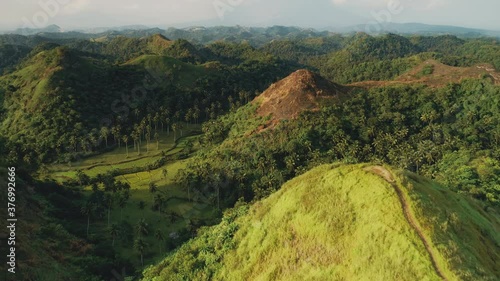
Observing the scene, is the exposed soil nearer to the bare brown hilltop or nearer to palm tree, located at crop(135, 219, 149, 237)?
the bare brown hilltop

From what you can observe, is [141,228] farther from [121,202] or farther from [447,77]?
[447,77]

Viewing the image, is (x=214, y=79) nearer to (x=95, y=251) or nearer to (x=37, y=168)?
(x=37, y=168)

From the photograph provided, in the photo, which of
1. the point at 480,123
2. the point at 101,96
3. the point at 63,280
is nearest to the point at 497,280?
the point at 63,280

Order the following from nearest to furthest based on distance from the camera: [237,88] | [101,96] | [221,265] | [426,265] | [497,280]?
[426,265]
[497,280]
[221,265]
[101,96]
[237,88]

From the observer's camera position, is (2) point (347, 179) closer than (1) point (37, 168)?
Yes

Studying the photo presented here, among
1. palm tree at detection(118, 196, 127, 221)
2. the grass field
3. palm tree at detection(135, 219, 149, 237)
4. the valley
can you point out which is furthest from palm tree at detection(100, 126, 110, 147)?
palm tree at detection(135, 219, 149, 237)

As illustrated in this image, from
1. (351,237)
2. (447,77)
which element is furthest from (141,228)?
(447,77)
